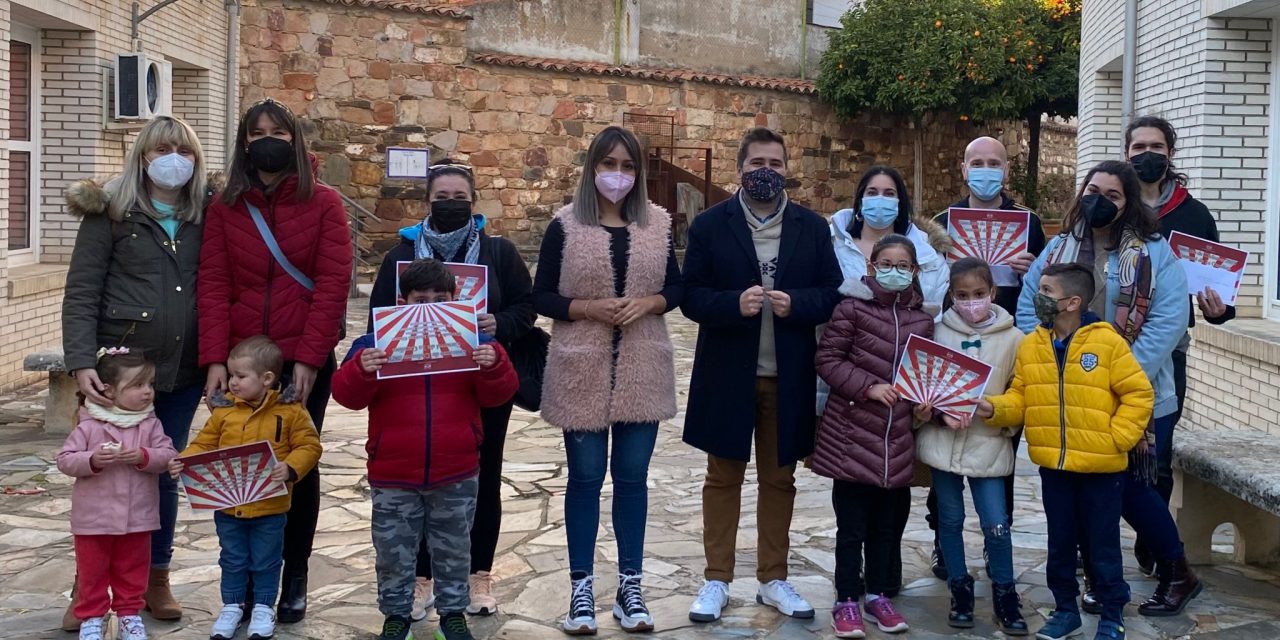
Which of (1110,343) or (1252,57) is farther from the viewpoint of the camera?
(1252,57)

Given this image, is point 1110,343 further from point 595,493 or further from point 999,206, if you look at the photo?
point 595,493

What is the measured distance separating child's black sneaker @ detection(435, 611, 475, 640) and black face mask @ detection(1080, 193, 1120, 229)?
2.79 meters

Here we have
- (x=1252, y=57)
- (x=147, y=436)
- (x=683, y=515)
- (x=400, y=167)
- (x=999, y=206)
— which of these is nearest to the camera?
(x=147, y=436)

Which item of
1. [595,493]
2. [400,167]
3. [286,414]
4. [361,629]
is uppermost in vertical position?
[400,167]

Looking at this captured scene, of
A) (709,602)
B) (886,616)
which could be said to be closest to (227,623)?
(709,602)

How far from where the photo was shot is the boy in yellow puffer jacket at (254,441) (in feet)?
14.4

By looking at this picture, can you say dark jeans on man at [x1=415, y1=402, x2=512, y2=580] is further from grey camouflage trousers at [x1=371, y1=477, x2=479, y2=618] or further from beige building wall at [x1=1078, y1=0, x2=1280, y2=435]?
beige building wall at [x1=1078, y1=0, x2=1280, y2=435]

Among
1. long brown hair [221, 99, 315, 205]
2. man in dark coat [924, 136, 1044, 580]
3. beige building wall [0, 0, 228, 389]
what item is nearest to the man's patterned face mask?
man in dark coat [924, 136, 1044, 580]

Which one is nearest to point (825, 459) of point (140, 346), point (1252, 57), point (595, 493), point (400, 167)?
point (595, 493)

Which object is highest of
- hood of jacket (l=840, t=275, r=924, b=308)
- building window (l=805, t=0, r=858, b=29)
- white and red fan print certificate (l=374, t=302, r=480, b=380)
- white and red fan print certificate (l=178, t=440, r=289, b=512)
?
building window (l=805, t=0, r=858, b=29)

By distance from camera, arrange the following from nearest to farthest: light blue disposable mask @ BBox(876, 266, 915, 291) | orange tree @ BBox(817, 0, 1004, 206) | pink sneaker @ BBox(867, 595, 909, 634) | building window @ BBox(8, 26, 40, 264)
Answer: light blue disposable mask @ BBox(876, 266, 915, 291) → pink sneaker @ BBox(867, 595, 909, 634) → building window @ BBox(8, 26, 40, 264) → orange tree @ BBox(817, 0, 1004, 206)

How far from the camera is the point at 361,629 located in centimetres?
468

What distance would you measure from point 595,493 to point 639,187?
118cm

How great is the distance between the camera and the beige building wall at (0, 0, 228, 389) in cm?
951
